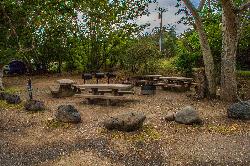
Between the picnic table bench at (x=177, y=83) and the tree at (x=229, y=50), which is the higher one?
the tree at (x=229, y=50)

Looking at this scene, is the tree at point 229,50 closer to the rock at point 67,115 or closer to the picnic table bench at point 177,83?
the picnic table bench at point 177,83

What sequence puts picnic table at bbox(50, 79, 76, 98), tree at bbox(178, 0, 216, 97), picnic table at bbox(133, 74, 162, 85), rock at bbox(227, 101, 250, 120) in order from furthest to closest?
picnic table at bbox(133, 74, 162, 85) → picnic table at bbox(50, 79, 76, 98) → tree at bbox(178, 0, 216, 97) → rock at bbox(227, 101, 250, 120)

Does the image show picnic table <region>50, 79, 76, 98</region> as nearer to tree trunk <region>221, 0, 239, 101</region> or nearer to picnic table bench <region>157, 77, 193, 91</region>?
picnic table bench <region>157, 77, 193, 91</region>

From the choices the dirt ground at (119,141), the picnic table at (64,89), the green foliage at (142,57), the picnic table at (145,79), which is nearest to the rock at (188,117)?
the dirt ground at (119,141)

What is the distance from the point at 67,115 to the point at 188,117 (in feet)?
12.8

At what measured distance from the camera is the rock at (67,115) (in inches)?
475

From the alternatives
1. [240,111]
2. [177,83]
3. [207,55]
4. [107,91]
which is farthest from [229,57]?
[107,91]

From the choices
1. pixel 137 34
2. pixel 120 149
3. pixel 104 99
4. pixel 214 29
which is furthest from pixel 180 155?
pixel 137 34

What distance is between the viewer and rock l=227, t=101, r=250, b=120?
12.2 metres

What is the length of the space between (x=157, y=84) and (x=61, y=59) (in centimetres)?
1101

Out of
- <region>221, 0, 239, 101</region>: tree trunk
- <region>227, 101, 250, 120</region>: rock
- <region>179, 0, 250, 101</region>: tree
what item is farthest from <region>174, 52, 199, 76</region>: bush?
<region>227, 101, 250, 120</region>: rock

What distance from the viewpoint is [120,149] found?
9.45 meters

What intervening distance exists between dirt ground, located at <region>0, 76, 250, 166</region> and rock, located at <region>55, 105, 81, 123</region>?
24 cm

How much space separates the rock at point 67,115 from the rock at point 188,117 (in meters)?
3.26
